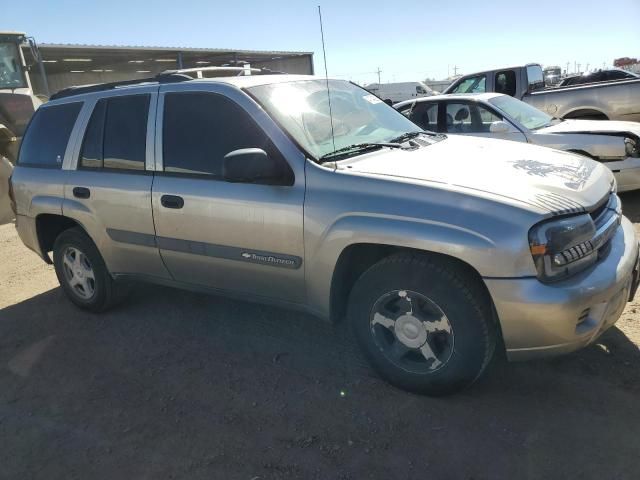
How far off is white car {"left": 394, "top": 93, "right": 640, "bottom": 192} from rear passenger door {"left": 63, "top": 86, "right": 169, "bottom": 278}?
4347 millimetres

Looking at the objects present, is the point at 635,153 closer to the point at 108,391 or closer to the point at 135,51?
the point at 108,391

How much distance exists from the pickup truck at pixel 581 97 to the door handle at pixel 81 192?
796 centimetres

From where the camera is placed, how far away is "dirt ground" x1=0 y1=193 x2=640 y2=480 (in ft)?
8.29

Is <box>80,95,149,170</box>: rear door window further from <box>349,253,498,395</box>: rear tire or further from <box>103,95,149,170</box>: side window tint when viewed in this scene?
<box>349,253,498,395</box>: rear tire

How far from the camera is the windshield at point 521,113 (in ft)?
22.5

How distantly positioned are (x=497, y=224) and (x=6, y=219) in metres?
9.27

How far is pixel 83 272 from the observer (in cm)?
455

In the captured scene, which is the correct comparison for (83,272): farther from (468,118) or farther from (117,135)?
(468,118)

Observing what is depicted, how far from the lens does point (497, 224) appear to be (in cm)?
248

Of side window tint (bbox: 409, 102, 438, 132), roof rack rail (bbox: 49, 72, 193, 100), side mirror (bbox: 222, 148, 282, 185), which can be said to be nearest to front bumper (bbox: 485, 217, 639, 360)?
side mirror (bbox: 222, 148, 282, 185)

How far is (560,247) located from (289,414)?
1694 millimetres

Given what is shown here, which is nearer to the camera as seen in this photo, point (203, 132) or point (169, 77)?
point (203, 132)

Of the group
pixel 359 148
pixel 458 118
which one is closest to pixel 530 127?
pixel 458 118

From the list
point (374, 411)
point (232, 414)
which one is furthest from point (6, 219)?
point (374, 411)
